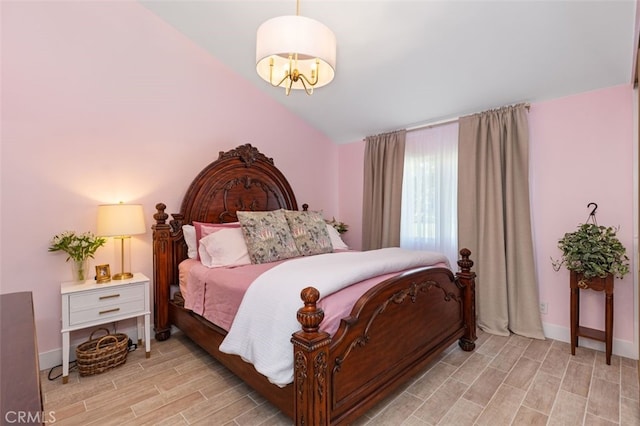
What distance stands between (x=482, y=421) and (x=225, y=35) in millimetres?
3653

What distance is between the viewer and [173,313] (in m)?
2.82

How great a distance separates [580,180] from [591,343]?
4.59 feet

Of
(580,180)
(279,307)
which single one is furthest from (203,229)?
(580,180)

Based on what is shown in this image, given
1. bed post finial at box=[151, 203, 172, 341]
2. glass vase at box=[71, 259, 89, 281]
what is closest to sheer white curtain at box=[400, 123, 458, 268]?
bed post finial at box=[151, 203, 172, 341]

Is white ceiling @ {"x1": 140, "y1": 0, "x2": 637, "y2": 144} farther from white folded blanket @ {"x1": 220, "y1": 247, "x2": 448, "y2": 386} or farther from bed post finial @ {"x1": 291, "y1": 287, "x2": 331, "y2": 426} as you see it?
bed post finial @ {"x1": 291, "y1": 287, "x2": 331, "y2": 426}

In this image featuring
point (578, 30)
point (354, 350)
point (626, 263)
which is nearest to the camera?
point (354, 350)

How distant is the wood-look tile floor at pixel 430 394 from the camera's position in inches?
69.4

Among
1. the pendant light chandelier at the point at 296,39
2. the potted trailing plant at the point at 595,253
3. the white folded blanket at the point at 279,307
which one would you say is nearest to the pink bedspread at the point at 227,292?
the white folded blanket at the point at 279,307

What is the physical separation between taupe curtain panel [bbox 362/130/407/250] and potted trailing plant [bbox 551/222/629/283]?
66.9 inches

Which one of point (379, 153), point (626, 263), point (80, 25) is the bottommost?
point (626, 263)

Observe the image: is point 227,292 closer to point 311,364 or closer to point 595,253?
Result: point 311,364

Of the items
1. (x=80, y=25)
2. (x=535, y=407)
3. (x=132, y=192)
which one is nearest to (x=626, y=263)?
(x=535, y=407)

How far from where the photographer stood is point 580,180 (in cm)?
266

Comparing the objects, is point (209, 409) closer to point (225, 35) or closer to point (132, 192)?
point (132, 192)
